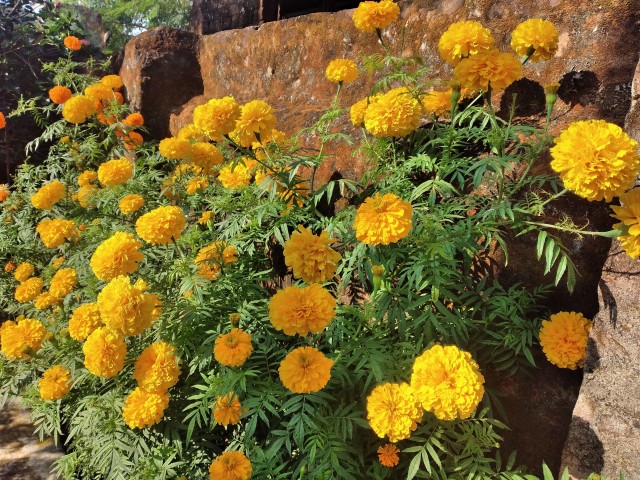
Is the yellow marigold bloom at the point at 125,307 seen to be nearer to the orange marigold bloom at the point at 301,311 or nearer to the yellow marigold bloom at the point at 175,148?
the orange marigold bloom at the point at 301,311

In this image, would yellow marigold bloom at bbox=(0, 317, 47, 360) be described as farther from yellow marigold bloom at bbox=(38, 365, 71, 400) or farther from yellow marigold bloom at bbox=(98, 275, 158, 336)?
yellow marigold bloom at bbox=(98, 275, 158, 336)

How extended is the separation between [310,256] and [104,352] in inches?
43.3

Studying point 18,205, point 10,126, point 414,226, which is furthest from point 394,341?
point 10,126

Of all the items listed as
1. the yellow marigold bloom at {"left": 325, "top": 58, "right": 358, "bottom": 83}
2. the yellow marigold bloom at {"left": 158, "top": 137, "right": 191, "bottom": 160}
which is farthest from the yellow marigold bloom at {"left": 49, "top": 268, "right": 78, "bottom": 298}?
the yellow marigold bloom at {"left": 325, "top": 58, "right": 358, "bottom": 83}

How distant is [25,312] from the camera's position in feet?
10.8

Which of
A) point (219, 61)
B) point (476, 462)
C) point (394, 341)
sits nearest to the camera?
point (476, 462)

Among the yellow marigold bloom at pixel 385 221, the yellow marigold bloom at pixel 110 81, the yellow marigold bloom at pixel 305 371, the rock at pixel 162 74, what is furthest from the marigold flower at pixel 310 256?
the rock at pixel 162 74

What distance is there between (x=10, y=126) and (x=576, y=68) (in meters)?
5.86

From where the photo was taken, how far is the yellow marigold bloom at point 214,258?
7.04 ft

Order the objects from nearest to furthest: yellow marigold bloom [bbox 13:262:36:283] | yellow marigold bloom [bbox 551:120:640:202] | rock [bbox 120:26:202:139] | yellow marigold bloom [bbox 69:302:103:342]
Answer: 1. yellow marigold bloom [bbox 551:120:640:202]
2. yellow marigold bloom [bbox 69:302:103:342]
3. yellow marigold bloom [bbox 13:262:36:283]
4. rock [bbox 120:26:202:139]

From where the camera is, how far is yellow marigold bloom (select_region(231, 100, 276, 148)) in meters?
2.00

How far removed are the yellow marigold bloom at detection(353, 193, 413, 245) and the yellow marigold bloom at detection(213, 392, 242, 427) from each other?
0.87 meters

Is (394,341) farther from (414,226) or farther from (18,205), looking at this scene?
(18,205)

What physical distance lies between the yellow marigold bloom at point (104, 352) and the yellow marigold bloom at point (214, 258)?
0.50 m
